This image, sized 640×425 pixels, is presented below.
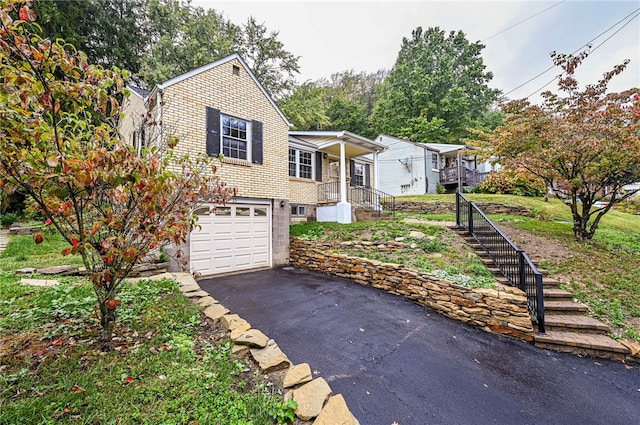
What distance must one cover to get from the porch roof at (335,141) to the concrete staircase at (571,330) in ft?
25.5

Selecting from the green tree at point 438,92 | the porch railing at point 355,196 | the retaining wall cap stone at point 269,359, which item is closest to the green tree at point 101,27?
the porch railing at point 355,196

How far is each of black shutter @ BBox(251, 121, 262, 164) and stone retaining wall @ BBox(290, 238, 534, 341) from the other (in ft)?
13.6

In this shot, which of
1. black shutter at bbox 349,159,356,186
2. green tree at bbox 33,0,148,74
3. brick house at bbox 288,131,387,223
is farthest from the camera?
black shutter at bbox 349,159,356,186

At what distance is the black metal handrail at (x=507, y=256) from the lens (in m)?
4.33

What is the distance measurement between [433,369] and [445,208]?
1175 cm

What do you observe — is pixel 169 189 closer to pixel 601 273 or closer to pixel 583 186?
pixel 601 273

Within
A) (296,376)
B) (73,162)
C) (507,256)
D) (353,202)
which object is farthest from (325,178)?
(73,162)

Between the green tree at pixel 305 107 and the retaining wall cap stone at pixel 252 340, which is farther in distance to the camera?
the green tree at pixel 305 107

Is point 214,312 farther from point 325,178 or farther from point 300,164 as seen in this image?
point 325,178

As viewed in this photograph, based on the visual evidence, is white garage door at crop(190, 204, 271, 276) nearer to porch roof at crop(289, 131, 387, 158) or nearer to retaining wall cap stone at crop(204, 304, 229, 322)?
retaining wall cap stone at crop(204, 304, 229, 322)

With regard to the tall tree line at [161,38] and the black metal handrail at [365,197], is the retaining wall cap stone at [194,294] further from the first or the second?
the tall tree line at [161,38]

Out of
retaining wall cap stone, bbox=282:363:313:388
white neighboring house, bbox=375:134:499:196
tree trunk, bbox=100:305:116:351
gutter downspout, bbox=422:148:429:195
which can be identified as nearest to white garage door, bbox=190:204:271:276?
tree trunk, bbox=100:305:116:351

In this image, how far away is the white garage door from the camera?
24.2 ft

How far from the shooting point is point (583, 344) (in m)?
3.84
